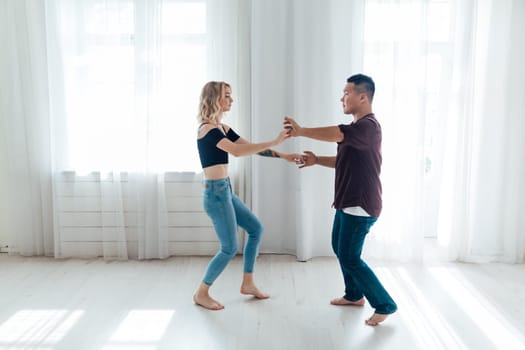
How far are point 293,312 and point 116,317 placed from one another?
1.11 m

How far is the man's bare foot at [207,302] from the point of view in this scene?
9.92ft

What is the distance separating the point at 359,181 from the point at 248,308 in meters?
1.11

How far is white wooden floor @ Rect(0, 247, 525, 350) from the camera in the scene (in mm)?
2627

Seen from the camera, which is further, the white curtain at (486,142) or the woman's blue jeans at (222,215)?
the white curtain at (486,142)

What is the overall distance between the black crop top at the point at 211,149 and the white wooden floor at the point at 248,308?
97 centimetres

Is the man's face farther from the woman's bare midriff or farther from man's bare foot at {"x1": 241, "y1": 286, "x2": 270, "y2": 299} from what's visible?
man's bare foot at {"x1": 241, "y1": 286, "x2": 270, "y2": 299}

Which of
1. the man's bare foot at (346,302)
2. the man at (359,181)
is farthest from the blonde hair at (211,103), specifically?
the man's bare foot at (346,302)

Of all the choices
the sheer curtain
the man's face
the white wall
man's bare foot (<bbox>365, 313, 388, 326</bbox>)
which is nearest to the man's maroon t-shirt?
the man's face

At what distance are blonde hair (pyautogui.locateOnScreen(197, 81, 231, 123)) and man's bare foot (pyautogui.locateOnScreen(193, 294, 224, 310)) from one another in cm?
115

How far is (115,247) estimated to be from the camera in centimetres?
405

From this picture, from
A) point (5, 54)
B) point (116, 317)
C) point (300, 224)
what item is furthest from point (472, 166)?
point (5, 54)

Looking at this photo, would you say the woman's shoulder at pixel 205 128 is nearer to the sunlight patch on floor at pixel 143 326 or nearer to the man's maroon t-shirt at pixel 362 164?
the man's maroon t-shirt at pixel 362 164

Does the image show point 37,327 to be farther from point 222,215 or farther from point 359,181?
point 359,181

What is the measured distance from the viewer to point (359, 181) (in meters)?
2.71
